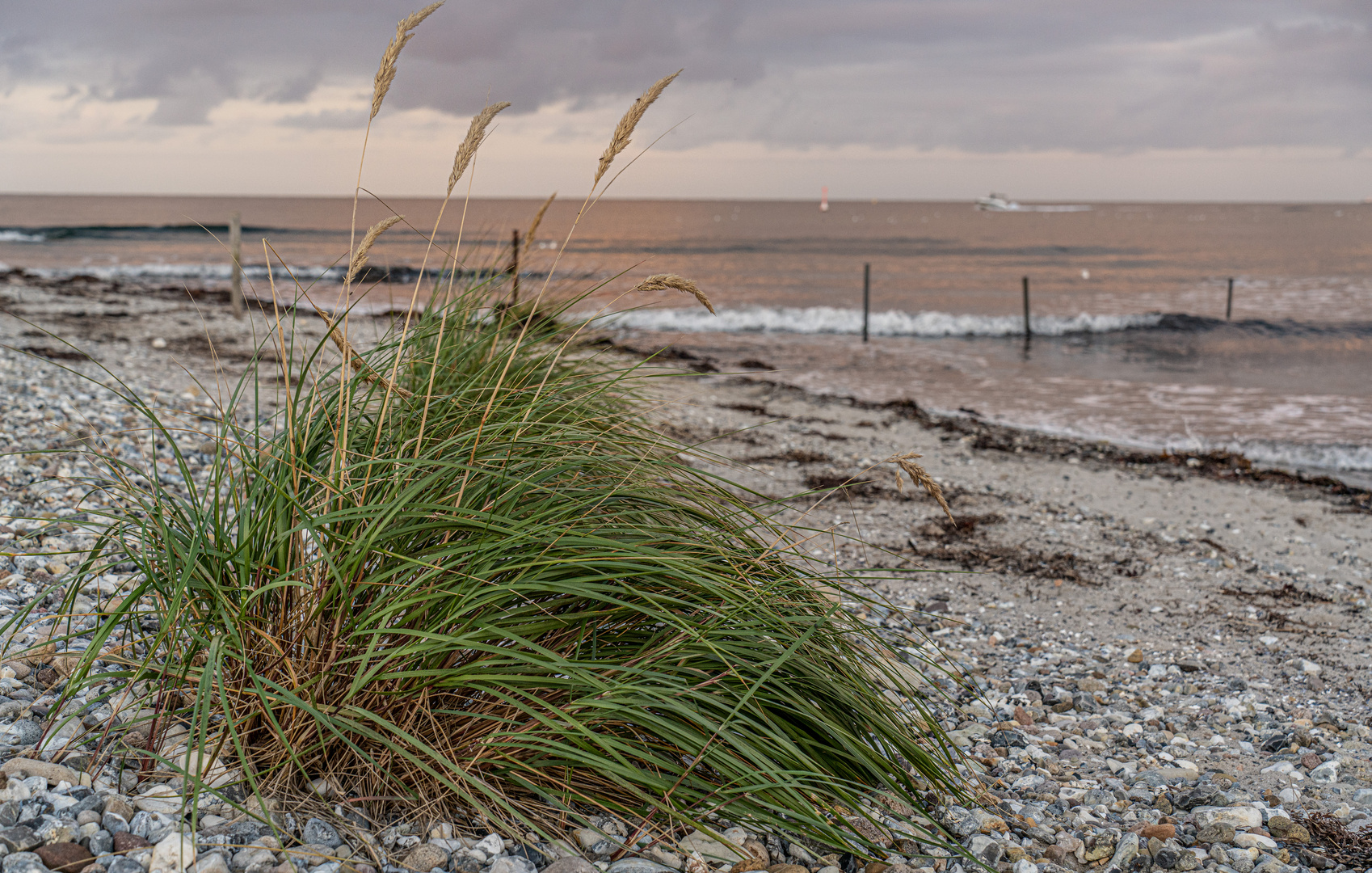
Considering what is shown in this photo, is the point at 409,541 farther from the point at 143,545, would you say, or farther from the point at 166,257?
the point at 166,257

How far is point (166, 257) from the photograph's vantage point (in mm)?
41062

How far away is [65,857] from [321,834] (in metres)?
0.53

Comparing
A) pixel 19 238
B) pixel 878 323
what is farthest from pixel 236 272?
pixel 19 238

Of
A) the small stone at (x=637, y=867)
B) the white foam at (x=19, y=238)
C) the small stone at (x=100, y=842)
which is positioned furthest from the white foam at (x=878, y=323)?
the white foam at (x=19, y=238)

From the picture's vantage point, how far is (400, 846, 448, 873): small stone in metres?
2.08

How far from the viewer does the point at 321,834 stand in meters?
2.11

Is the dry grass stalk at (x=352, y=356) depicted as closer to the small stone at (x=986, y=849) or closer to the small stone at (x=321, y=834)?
the small stone at (x=321, y=834)

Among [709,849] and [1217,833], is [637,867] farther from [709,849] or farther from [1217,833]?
[1217,833]

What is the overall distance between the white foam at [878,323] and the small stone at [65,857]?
72.2ft

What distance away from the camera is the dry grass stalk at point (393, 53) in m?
2.15

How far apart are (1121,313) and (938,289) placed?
30.5ft

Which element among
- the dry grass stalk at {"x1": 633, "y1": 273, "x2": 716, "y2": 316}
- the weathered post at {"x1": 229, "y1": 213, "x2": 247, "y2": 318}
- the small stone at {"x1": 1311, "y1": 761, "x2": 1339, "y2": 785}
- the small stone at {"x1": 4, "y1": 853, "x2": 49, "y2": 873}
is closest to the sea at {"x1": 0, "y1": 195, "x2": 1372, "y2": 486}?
the dry grass stalk at {"x1": 633, "y1": 273, "x2": 716, "y2": 316}

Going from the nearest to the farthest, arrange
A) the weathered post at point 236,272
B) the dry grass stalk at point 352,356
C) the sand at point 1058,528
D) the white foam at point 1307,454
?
the dry grass stalk at point 352,356 < the sand at point 1058,528 < the white foam at point 1307,454 < the weathered post at point 236,272

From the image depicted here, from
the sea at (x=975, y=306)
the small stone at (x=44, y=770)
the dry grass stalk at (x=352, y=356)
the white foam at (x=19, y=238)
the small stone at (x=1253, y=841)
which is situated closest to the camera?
the small stone at (x=44, y=770)
